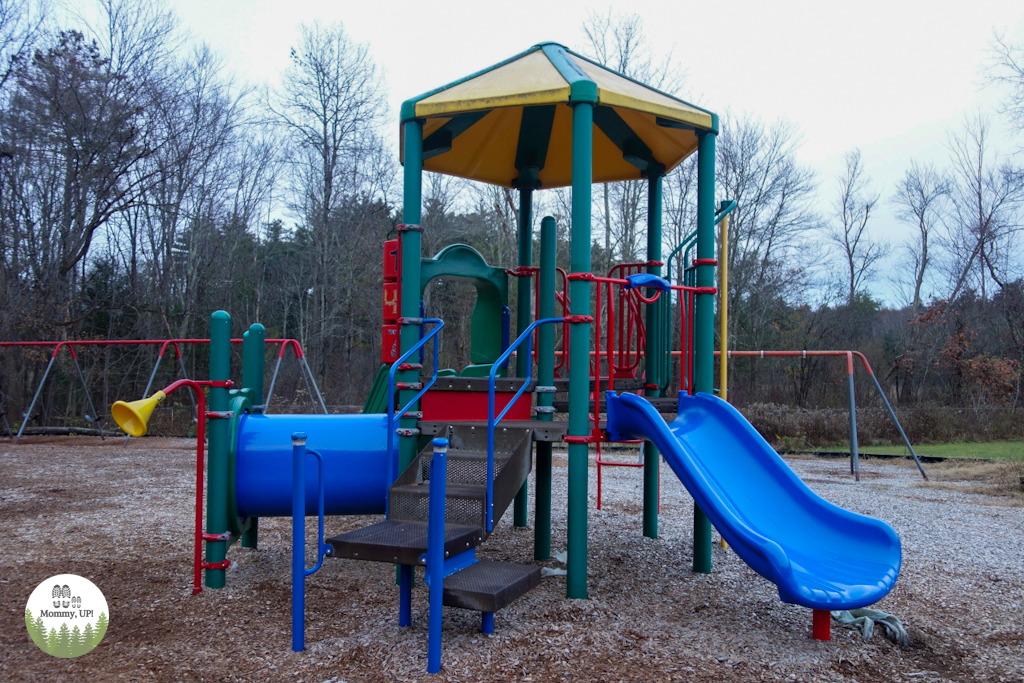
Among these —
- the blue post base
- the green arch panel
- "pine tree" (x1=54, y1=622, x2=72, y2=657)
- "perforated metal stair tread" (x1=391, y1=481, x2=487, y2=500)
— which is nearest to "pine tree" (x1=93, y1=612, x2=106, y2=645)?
"pine tree" (x1=54, y1=622, x2=72, y2=657)

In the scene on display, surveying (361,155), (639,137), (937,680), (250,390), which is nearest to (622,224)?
(361,155)

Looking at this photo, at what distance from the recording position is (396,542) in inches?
137

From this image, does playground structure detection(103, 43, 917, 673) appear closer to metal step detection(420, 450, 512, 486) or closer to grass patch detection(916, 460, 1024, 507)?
metal step detection(420, 450, 512, 486)

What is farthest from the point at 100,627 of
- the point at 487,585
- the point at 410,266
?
the point at 410,266

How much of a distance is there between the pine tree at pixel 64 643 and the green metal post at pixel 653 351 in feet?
13.0

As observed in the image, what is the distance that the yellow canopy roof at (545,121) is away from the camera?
4684mm

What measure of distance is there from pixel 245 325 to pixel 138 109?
27.1ft

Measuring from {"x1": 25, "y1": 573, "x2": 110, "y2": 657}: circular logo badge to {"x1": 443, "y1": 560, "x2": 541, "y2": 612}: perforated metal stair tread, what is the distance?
1.91m

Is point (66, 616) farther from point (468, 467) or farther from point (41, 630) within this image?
point (468, 467)

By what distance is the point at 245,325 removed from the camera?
24.0 m

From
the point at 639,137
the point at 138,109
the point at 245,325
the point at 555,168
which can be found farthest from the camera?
the point at 245,325

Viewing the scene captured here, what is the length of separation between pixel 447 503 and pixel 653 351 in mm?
2547

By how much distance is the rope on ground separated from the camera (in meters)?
3.77

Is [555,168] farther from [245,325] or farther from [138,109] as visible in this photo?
[245,325]
